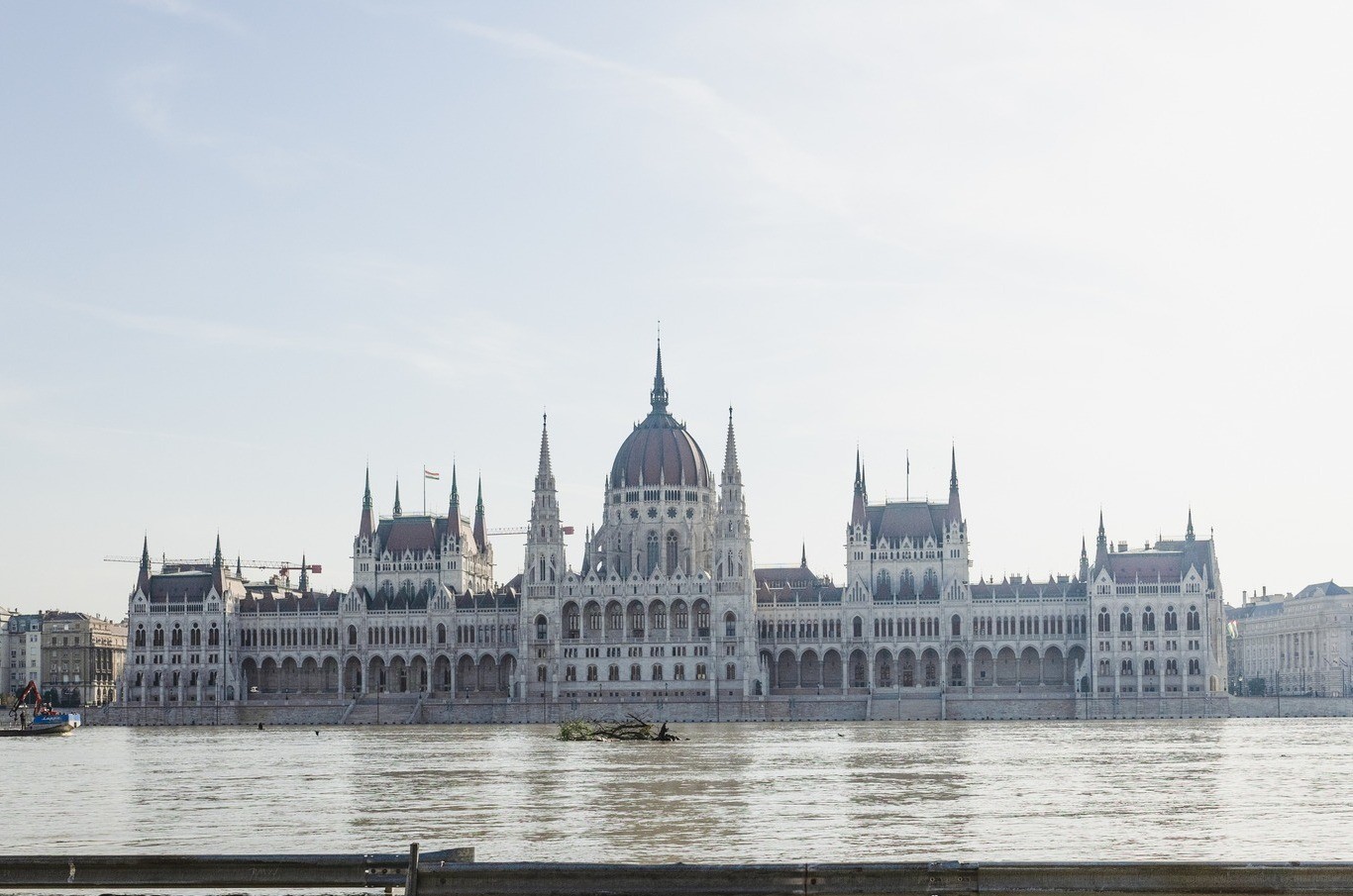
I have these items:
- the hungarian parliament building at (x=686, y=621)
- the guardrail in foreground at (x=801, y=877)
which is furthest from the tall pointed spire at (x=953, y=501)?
the guardrail in foreground at (x=801, y=877)

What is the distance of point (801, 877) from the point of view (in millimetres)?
19141

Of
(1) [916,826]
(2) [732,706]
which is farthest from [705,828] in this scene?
(2) [732,706]

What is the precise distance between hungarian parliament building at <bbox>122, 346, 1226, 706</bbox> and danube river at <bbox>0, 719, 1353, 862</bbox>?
83728 millimetres

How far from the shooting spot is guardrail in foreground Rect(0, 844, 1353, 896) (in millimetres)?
19109

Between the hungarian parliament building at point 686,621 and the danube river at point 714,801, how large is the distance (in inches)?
3296

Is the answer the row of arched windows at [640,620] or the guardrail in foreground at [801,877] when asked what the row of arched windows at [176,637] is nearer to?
the row of arched windows at [640,620]

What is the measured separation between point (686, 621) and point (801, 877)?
537 feet

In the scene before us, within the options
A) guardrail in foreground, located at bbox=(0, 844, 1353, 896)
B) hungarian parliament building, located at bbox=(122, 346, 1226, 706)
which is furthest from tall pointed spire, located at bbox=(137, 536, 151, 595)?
guardrail in foreground, located at bbox=(0, 844, 1353, 896)

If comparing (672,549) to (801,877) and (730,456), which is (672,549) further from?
(801,877)

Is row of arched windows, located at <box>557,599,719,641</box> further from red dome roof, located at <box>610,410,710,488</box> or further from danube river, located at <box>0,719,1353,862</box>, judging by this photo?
danube river, located at <box>0,719,1353,862</box>

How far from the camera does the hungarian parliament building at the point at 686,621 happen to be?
17825 centimetres

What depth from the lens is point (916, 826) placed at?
38906 mm

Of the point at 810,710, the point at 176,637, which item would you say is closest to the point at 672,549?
the point at 810,710

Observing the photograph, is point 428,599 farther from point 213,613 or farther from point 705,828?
point 705,828
